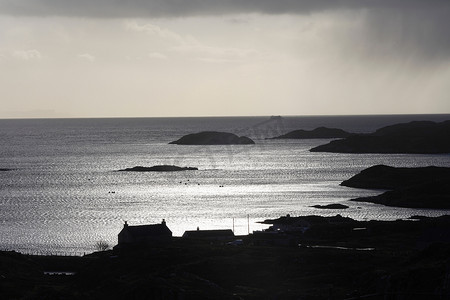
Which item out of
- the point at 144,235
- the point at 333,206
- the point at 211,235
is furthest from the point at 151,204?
the point at 144,235

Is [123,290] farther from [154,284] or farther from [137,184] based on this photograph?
[137,184]

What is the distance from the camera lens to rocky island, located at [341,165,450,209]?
442ft

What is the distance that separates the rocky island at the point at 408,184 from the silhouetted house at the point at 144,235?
184ft

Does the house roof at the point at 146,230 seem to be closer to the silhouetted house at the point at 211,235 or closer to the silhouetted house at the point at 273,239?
the silhouetted house at the point at 211,235

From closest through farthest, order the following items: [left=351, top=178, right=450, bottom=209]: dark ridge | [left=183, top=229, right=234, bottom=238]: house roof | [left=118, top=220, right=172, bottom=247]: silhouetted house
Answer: [left=118, top=220, right=172, bottom=247]: silhouetted house, [left=183, top=229, right=234, bottom=238]: house roof, [left=351, top=178, right=450, bottom=209]: dark ridge

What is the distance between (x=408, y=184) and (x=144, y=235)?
8471 cm

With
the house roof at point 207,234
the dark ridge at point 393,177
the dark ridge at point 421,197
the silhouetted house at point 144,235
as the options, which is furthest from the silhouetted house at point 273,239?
the dark ridge at point 393,177

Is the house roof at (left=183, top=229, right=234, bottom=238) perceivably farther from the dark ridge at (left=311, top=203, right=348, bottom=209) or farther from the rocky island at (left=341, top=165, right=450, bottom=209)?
the rocky island at (left=341, top=165, right=450, bottom=209)

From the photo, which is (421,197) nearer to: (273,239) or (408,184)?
(408,184)

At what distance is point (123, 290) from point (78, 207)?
268 feet

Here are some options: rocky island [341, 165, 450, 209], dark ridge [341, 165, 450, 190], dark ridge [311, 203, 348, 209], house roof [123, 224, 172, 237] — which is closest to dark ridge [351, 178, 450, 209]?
rocky island [341, 165, 450, 209]

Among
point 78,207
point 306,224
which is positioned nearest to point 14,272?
point 306,224

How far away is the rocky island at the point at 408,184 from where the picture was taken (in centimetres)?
13462

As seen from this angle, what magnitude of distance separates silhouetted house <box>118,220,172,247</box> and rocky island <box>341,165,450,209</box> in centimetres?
5614
